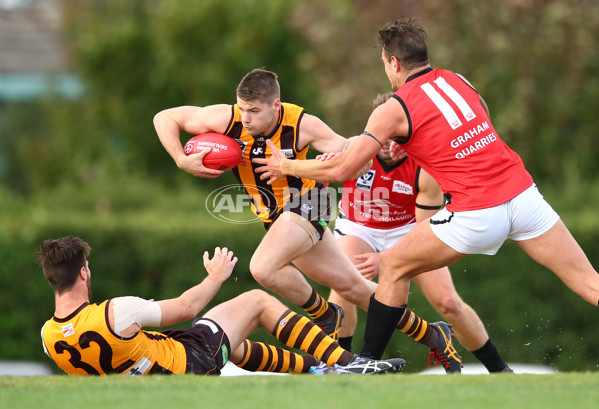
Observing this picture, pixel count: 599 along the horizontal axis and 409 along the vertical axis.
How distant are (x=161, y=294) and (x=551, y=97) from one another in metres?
9.00

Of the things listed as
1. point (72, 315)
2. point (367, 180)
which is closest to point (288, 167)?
point (367, 180)

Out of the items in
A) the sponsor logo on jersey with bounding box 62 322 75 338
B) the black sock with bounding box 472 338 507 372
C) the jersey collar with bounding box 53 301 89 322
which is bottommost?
the black sock with bounding box 472 338 507 372

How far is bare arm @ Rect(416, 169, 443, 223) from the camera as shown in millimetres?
7117

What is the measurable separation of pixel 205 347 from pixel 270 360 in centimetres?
62

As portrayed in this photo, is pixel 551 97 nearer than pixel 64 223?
No

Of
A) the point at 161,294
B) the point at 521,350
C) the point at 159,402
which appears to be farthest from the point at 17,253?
the point at 159,402

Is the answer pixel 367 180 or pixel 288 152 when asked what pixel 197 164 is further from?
pixel 367 180

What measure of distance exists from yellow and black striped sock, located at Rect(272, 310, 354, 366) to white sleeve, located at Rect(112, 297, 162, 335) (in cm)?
112

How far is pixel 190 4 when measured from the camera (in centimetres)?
1952

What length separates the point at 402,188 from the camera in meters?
7.42

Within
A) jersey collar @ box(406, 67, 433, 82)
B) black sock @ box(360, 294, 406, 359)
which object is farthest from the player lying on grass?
jersey collar @ box(406, 67, 433, 82)

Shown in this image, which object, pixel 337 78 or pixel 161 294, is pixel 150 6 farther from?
pixel 161 294

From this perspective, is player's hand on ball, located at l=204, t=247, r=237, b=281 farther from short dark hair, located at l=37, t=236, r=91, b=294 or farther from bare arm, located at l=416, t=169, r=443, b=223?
bare arm, located at l=416, t=169, r=443, b=223

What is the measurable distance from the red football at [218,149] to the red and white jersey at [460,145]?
4.75 feet
